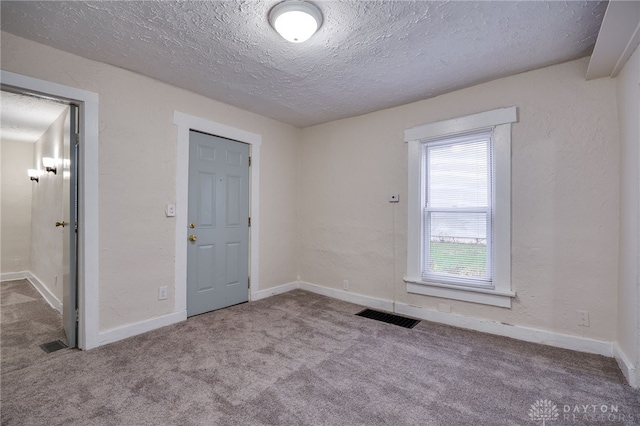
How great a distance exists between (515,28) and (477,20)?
32 centimetres

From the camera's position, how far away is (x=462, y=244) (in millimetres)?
3092

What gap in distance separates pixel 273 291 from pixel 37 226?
3.96 m

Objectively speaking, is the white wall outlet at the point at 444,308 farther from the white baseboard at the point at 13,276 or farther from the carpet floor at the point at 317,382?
the white baseboard at the point at 13,276

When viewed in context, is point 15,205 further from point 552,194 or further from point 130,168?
point 552,194

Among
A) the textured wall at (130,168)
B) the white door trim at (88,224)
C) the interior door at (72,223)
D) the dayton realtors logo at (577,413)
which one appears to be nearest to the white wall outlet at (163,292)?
the textured wall at (130,168)

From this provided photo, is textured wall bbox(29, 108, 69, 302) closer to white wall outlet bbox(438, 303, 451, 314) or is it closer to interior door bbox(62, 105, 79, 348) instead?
interior door bbox(62, 105, 79, 348)

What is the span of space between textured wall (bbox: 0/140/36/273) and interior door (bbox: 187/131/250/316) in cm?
405

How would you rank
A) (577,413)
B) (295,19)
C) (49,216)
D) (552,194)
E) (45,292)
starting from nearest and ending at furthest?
(577,413)
(295,19)
(552,194)
(49,216)
(45,292)

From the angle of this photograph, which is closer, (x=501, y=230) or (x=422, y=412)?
(x=422, y=412)

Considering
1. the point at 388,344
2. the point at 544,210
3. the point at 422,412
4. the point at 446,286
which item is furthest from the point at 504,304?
the point at 422,412

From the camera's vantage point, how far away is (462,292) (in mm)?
3012

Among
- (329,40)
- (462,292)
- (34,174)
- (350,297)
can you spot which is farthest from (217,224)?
(34,174)

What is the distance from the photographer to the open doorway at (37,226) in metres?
2.51

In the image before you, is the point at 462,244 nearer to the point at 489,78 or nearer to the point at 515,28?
the point at 489,78
